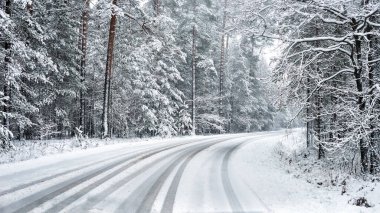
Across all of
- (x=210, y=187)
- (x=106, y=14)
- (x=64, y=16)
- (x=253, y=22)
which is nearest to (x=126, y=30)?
(x=64, y=16)

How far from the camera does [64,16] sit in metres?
21.0

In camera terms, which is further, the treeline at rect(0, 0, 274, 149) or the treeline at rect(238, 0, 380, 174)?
the treeline at rect(0, 0, 274, 149)

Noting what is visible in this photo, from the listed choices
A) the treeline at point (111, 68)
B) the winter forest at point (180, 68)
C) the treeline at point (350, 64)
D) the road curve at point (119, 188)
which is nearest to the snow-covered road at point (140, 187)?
the road curve at point (119, 188)

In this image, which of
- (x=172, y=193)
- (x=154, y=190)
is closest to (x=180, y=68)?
(x=154, y=190)

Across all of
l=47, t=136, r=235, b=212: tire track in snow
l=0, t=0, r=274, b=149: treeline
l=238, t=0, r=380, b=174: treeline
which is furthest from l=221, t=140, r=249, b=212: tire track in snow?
l=0, t=0, r=274, b=149: treeline

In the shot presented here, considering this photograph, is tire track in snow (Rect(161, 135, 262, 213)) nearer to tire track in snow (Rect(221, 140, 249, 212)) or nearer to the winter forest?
tire track in snow (Rect(221, 140, 249, 212))

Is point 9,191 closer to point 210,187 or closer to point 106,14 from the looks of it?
point 210,187

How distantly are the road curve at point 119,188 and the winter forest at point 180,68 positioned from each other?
4137 millimetres

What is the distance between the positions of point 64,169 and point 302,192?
20.0 feet

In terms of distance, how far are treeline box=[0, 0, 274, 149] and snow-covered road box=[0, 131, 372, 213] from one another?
14.1 ft

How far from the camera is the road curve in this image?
5402 mm

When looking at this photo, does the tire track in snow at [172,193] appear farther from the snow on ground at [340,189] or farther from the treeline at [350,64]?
the treeline at [350,64]

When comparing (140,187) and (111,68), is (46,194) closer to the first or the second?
(140,187)

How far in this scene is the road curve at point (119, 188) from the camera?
5.40 m
